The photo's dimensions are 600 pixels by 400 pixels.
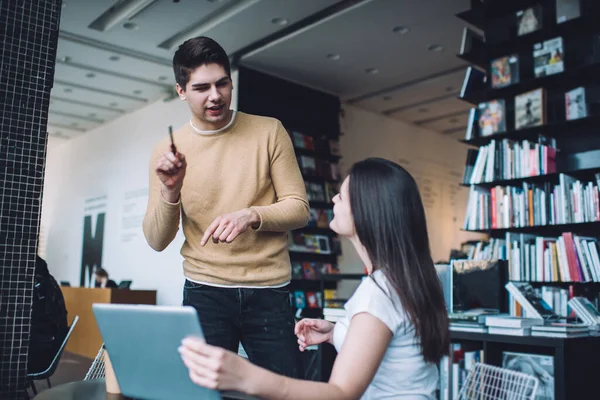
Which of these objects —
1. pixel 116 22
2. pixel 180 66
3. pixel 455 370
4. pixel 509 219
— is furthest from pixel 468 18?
pixel 180 66

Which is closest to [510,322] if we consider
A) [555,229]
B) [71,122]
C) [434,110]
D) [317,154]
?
[555,229]

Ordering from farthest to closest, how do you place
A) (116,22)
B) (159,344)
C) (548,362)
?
1. (116,22)
2. (548,362)
3. (159,344)

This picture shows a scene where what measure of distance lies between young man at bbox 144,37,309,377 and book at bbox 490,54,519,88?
3.42 metres

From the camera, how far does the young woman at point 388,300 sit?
0.98 meters

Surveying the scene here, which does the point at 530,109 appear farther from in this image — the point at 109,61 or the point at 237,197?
the point at 109,61

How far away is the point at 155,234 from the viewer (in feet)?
4.90

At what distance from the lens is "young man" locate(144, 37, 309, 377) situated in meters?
1.49

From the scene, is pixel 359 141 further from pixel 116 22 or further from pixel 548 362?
pixel 548 362

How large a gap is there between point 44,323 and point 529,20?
13.5ft

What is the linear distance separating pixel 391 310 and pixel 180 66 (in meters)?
0.91

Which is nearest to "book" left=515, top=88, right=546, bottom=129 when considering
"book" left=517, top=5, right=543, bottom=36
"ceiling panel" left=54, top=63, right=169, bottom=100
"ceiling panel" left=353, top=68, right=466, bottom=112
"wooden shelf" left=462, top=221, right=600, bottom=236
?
"book" left=517, top=5, right=543, bottom=36

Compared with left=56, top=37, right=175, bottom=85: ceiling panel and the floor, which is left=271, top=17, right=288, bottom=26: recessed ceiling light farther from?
the floor

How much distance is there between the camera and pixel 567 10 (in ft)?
14.0

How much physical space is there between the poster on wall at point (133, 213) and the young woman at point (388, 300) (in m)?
7.30
